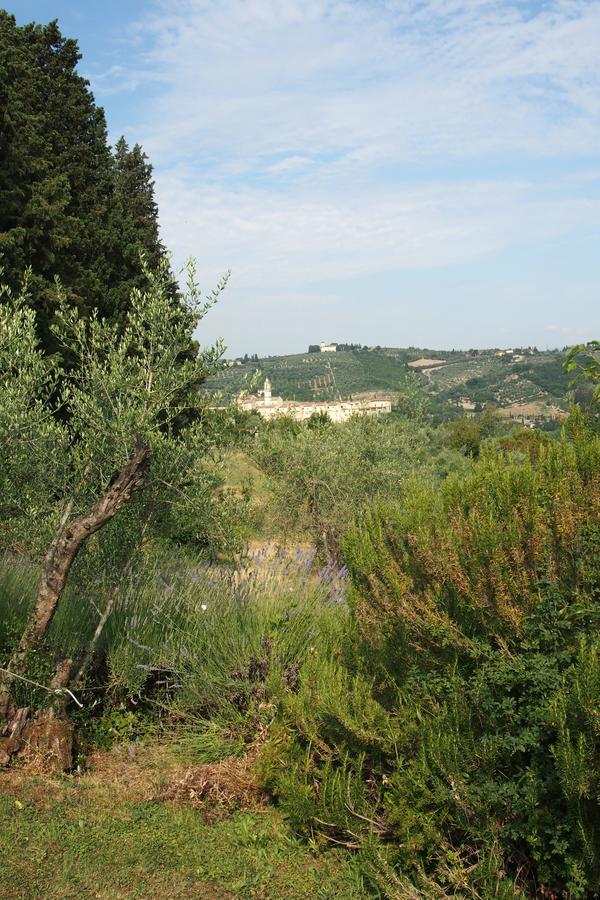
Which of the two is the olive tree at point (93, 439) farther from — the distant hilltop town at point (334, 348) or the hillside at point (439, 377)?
the distant hilltop town at point (334, 348)

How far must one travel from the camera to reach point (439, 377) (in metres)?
110

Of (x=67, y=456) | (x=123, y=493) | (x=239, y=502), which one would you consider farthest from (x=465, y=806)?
(x=67, y=456)

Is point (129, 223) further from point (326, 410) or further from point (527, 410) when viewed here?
point (527, 410)

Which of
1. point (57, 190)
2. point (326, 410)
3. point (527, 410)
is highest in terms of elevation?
point (57, 190)

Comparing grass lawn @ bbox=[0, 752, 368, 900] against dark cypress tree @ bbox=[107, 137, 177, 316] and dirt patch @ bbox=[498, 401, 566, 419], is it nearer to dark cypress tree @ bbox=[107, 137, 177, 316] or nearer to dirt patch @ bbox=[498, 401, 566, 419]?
dark cypress tree @ bbox=[107, 137, 177, 316]

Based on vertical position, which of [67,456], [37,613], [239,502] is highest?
[67,456]

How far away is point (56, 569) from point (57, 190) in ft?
48.3

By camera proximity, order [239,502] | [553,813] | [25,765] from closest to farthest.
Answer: [553,813] < [25,765] < [239,502]

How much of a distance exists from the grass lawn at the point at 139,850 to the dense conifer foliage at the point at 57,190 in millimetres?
11692

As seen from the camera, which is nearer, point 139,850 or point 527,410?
point 139,850

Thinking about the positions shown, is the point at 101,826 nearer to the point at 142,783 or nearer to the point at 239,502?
the point at 142,783

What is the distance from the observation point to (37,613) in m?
6.41

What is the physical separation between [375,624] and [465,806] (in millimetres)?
1358

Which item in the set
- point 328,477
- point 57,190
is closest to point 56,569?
point 328,477
